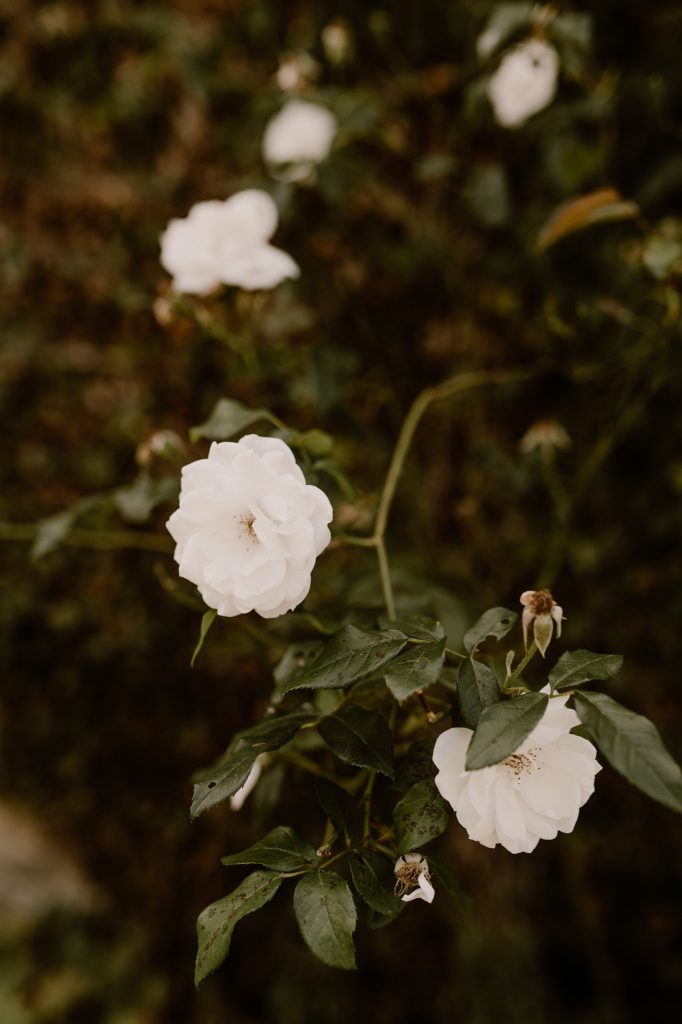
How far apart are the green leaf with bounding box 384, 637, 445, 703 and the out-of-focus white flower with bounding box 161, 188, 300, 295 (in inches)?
21.3

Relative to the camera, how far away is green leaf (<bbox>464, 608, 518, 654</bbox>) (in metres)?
0.56

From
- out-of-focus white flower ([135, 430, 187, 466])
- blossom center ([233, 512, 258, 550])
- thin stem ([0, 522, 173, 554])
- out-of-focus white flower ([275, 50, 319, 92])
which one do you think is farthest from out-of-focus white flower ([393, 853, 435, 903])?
out-of-focus white flower ([275, 50, 319, 92])

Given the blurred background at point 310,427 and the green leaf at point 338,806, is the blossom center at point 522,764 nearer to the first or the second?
the green leaf at point 338,806

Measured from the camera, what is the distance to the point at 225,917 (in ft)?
1.75

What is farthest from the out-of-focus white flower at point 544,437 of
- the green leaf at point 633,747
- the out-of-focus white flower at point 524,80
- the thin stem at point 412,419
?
the green leaf at point 633,747

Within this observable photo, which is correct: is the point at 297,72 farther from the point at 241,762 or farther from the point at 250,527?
the point at 241,762

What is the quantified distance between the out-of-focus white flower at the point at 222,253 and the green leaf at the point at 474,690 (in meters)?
0.57

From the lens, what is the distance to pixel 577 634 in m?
1.38

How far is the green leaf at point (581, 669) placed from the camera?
51cm

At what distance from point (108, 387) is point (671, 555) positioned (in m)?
1.26

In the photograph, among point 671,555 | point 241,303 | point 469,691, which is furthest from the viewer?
point 671,555

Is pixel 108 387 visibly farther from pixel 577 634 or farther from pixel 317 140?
pixel 577 634

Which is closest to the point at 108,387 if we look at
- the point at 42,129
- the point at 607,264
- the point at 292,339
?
the point at 292,339

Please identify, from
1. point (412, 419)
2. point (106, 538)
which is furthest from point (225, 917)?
point (106, 538)
